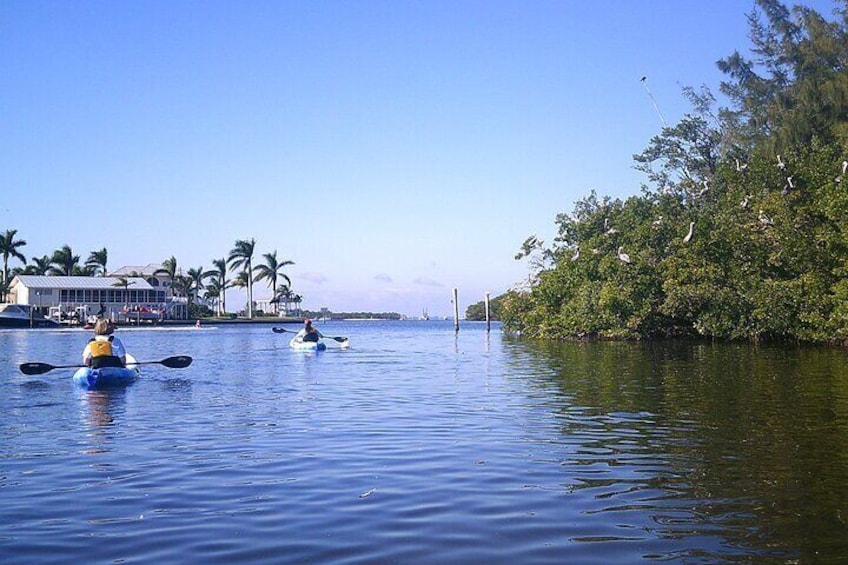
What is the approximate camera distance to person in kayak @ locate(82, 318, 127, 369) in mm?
23719

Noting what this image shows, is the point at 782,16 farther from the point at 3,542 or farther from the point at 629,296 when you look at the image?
the point at 3,542

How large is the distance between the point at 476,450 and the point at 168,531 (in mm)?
5679

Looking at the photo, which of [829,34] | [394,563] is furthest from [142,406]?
[829,34]

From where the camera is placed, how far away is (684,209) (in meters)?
56.8

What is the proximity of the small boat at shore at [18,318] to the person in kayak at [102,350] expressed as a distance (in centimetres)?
7716

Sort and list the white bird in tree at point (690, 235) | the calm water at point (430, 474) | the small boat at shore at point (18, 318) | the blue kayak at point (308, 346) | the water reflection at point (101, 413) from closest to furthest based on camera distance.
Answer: the calm water at point (430, 474)
the water reflection at point (101, 413)
the blue kayak at point (308, 346)
the white bird in tree at point (690, 235)
the small boat at shore at point (18, 318)

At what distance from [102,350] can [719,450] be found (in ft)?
59.5

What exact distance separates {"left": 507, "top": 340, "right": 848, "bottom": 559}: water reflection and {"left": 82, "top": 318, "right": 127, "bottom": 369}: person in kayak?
41.3 feet

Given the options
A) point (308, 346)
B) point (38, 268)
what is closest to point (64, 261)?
point (38, 268)

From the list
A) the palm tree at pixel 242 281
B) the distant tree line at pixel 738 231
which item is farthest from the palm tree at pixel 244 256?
the distant tree line at pixel 738 231

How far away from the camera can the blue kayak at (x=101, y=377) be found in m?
23.3

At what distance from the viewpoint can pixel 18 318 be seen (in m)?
96.4

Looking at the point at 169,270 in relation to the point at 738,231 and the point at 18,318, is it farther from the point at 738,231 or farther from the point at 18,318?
the point at 738,231

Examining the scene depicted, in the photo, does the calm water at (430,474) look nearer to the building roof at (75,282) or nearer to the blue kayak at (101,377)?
the blue kayak at (101,377)
